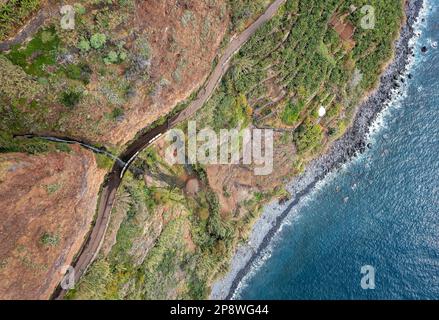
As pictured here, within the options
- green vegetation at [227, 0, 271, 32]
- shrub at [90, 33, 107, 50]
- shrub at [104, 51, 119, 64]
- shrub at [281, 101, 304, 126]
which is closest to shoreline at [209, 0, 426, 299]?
shrub at [281, 101, 304, 126]

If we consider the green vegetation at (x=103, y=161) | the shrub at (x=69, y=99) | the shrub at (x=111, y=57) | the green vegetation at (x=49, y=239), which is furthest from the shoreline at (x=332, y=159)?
the shrub at (x=69, y=99)

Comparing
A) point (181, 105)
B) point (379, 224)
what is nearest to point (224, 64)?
point (181, 105)

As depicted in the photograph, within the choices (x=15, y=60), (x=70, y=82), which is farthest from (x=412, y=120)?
(x=15, y=60)

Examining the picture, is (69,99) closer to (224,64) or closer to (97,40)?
(97,40)

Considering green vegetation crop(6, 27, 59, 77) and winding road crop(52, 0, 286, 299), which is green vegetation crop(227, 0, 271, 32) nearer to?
winding road crop(52, 0, 286, 299)

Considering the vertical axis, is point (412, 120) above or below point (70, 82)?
above
